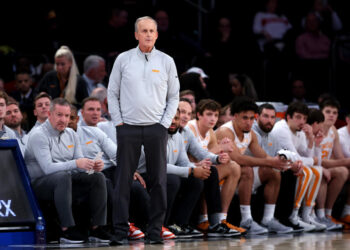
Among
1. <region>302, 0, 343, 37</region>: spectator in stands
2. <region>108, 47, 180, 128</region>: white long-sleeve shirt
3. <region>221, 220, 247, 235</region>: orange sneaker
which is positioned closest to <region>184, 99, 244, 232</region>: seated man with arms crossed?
<region>221, 220, 247, 235</region>: orange sneaker

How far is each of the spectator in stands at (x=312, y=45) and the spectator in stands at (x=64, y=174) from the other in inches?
269

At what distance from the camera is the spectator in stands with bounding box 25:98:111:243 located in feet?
23.9

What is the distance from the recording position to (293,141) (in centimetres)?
987

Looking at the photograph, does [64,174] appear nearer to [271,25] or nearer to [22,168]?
[22,168]

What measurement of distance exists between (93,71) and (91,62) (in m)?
0.13

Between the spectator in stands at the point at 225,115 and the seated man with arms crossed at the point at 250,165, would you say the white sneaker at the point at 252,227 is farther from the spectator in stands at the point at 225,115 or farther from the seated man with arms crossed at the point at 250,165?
the spectator in stands at the point at 225,115

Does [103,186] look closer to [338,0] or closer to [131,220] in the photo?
[131,220]

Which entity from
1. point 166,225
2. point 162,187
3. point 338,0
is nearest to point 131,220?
point 166,225

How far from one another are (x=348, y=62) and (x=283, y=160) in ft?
16.9

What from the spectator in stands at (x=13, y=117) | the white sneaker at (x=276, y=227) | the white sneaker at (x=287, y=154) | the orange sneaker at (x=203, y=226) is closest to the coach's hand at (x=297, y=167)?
the white sneaker at (x=287, y=154)

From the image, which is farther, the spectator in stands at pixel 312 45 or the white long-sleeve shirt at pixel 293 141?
the spectator in stands at pixel 312 45

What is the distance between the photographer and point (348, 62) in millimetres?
13664

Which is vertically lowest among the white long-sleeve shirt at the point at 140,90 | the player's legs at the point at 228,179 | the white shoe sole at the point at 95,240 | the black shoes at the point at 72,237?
the white shoe sole at the point at 95,240

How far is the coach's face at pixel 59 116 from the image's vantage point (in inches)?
302
